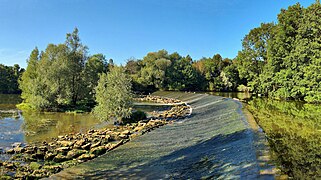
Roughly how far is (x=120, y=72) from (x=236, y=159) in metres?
17.3

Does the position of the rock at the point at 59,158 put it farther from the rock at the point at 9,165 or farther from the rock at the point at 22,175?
the rock at the point at 22,175

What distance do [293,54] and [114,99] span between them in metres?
27.0

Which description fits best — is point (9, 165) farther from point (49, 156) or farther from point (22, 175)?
point (49, 156)

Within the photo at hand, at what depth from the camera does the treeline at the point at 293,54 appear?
102 feet

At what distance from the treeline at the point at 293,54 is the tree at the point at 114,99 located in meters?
23.6

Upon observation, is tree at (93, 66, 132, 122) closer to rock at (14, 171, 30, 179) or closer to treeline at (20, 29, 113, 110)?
treeline at (20, 29, 113, 110)

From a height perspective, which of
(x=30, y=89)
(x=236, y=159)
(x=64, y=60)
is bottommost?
(x=236, y=159)

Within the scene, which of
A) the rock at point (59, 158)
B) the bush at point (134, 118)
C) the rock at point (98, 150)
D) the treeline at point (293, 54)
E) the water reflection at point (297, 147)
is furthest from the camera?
the treeline at point (293, 54)

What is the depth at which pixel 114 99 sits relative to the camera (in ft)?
73.7

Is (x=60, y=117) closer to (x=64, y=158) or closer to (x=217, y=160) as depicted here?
(x=64, y=158)

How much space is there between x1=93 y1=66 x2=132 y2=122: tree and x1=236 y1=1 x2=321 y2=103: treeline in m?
23.6

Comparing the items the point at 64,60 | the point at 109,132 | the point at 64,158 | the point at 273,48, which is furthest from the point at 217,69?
the point at 64,158

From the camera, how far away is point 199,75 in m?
76.8

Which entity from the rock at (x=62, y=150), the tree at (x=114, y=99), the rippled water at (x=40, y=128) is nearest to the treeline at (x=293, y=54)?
the tree at (x=114, y=99)
